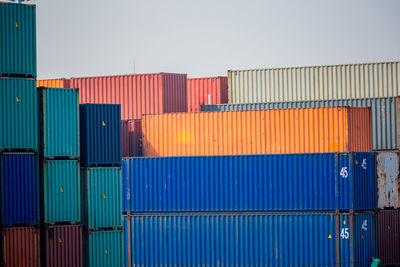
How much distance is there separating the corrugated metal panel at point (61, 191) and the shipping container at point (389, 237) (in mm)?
16480

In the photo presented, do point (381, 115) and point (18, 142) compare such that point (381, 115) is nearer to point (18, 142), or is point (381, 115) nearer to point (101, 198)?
point (101, 198)

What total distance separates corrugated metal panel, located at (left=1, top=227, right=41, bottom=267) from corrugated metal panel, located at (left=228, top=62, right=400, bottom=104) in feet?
56.0

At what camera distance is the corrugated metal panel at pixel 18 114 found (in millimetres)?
25250

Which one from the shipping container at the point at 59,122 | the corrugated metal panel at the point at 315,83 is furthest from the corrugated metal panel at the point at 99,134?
the corrugated metal panel at the point at 315,83

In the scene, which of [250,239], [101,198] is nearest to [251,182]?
[250,239]

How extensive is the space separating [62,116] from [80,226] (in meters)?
4.25

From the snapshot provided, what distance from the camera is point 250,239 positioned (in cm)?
3178

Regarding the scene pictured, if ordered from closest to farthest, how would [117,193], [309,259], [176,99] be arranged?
1. [117,193]
2. [309,259]
3. [176,99]

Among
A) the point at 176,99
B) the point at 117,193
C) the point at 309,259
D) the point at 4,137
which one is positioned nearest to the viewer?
the point at 4,137

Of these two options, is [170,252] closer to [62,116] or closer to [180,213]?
[180,213]

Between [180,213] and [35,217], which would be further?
[180,213]

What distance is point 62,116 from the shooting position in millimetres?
26406

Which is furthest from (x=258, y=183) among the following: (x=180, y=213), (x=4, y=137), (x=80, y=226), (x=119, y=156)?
(x=4, y=137)

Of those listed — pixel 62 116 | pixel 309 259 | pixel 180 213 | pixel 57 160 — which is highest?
pixel 62 116
